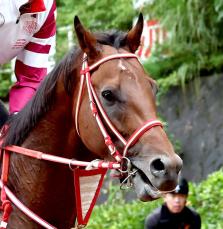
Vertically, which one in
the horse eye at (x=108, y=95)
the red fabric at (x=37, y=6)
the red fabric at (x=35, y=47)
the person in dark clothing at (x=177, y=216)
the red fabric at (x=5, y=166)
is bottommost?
the person in dark clothing at (x=177, y=216)

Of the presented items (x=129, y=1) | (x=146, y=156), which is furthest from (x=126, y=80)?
(x=129, y=1)

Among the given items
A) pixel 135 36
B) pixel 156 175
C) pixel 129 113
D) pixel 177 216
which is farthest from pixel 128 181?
pixel 177 216

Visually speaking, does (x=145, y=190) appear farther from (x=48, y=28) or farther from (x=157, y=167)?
(x=48, y=28)

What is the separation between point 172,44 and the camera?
1344cm

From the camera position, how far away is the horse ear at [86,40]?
15.5 feet

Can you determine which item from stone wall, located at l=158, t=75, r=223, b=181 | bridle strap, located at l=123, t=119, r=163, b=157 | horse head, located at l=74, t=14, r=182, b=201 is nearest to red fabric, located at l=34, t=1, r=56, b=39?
horse head, located at l=74, t=14, r=182, b=201

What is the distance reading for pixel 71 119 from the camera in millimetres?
4891

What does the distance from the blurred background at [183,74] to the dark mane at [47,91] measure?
268 inches

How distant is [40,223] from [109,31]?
3.93ft

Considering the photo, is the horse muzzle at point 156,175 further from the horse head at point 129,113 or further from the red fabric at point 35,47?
the red fabric at point 35,47

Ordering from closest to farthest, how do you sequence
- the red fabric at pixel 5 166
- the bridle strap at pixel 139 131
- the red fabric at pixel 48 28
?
1. the bridle strap at pixel 139 131
2. the red fabric at pixel 5 166
3. the red fabric at pixel 48 28

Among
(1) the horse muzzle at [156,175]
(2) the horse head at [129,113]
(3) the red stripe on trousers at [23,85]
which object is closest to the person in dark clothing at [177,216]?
(3) the red stripe on trousers at [23,85]

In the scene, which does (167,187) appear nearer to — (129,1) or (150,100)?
(150,100)

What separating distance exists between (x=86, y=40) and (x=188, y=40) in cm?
869
